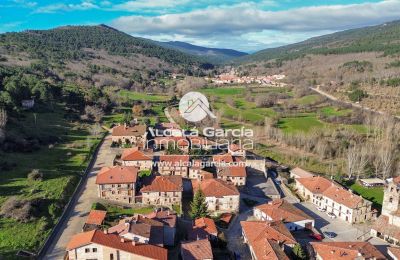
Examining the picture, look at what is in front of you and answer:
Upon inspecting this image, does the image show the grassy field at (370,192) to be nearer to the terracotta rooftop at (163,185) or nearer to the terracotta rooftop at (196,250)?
the terracotta rooftop at (163,185)

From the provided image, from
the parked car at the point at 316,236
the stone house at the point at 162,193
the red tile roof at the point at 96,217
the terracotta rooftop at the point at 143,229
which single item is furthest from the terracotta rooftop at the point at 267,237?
the red tile roof at the point at 96,217

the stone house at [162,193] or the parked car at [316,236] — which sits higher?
the stone house at [162,193]

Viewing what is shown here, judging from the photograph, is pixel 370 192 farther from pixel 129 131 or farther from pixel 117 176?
pixel 129 131

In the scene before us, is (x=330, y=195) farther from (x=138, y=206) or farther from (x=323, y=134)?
(x=323, y=134)

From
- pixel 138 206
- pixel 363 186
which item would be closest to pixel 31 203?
pixel 138 206

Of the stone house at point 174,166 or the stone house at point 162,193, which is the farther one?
the stone house at point 174,166

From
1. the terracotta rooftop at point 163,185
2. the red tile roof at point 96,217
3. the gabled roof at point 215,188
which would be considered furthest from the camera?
the gabled roof at point 215,188

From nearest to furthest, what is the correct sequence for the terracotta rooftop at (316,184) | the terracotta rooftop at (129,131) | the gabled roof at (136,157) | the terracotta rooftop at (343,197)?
the terracotta rooftop at (343,197) → the terracotta rooftop at (316,184) → the gabled roof at (136,157) → the terracotta rooftop at (129,131)
